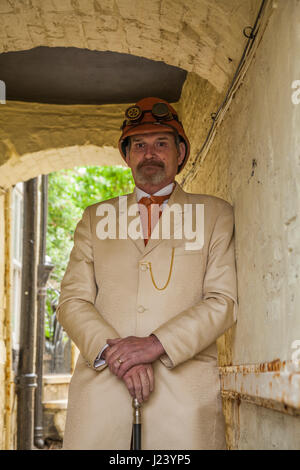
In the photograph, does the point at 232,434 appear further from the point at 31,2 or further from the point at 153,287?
the point at 31,2

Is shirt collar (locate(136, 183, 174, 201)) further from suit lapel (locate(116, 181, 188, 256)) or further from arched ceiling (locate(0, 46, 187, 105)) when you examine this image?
arched ceiling (locate(0, 46, 187, 105))

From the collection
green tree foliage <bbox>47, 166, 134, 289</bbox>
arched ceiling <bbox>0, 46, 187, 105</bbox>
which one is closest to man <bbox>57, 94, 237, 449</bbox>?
arched ceiling <bbox>0, 46, 187, 105</bbox>

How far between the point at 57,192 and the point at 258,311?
12.4 metres

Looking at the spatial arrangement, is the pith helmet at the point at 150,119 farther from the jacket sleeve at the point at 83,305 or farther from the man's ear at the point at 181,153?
the jacket sleeve at the point at 83,305

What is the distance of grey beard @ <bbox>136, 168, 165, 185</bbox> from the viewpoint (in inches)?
120

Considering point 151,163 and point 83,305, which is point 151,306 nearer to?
point 83,305

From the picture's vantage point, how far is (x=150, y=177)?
3.04 metres

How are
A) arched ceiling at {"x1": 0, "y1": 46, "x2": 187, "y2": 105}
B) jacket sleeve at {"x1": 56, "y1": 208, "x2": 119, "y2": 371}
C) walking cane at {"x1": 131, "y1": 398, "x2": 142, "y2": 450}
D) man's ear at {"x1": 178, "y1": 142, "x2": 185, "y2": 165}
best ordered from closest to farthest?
walking cane at {"x1": 131, "y1": 398, "x2": 142, "y2": 450}
jacket sleeve at {"x1": 56, "y1": 208, "x2": 119, "y2": 371}
man's ear at {"x1": 178, "y1": 142, "x2": 185, "y2": 165}
arched ceiling at {"x1": 0, "y1": 46, "x2": 187, "y2": 105}

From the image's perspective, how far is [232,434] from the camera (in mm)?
2861

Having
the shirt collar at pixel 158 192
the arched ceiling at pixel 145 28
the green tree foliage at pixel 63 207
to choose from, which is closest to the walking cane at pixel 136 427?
the shirt collar at pixel 158 192

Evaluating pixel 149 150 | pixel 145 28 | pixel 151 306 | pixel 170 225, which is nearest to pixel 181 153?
pixel 149 150

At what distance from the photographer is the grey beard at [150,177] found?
3045mm

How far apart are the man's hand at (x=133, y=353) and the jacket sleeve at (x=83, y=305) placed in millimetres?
100

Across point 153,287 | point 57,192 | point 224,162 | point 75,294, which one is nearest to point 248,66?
point 224,162
